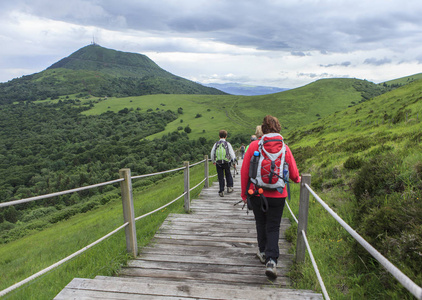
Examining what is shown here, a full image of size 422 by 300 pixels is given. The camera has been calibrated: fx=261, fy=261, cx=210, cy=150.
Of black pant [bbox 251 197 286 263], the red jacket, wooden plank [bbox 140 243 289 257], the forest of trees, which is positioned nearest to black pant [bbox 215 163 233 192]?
wooden plank [bbox 140 243 289 257]

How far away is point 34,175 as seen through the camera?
75062 millimetres

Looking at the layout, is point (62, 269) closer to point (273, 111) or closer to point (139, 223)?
point (139, 223)

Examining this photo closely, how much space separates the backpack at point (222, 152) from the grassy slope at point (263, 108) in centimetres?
6945

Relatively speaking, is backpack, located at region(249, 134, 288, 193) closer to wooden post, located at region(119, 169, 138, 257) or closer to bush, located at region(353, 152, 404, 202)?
wooden post, located at region(119, 169, 138, 257)

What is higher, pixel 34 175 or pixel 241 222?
pixel 241 222

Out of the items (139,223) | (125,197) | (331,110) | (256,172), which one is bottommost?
(139,223)

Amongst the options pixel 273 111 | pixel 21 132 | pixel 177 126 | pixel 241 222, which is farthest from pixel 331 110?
pixel 21 132

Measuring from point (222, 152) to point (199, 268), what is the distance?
439 centimetres

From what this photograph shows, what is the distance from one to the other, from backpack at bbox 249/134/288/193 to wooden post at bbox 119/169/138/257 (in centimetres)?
179

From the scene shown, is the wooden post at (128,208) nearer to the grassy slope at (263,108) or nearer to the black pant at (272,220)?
the black pant at (272,220)

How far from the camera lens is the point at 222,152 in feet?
25.2

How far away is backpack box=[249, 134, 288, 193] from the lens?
127 inches

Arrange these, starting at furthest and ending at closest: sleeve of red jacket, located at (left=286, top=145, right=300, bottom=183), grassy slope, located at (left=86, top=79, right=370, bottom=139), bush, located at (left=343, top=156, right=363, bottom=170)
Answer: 1. grassy slope, located at (left=86, top=79, right=370, bottom=139)
2. bush, located at (left=343, top=156, right=363, bottom=170)
3. sleeve of red jacket, located at (left=286, top=145, right=300, bottom=183)

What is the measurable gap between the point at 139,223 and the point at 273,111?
9067 centimetres
